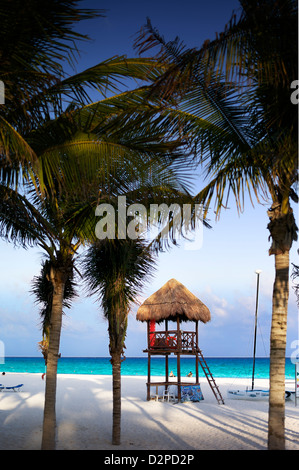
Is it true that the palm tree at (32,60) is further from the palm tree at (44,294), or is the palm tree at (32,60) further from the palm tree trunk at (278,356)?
the palm tree at (44,294)

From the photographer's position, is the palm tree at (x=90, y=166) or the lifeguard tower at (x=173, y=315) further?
the lifeguard tower at (x=173, y=315)

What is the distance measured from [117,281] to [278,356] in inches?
160

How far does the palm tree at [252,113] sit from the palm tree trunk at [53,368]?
3273 mm

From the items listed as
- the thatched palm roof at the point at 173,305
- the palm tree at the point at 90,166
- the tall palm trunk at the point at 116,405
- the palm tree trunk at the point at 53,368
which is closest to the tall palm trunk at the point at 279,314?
the palm tree at the point at 90,166

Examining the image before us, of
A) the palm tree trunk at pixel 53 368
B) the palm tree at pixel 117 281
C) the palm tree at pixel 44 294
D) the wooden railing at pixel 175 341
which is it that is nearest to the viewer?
the palm tree trunk at pixel 53 368

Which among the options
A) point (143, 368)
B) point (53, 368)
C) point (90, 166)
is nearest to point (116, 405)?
point (53, 368)

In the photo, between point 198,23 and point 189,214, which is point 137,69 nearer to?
point 198,23

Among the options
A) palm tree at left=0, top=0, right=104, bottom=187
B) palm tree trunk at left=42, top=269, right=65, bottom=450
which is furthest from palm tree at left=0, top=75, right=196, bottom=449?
palm tree at left=0, top=0, right=104, bottom=187

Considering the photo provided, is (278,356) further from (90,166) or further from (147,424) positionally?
(147,424)

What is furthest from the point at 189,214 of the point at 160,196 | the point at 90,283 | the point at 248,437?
the point at 248,437

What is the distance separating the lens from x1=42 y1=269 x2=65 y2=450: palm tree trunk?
7227mm

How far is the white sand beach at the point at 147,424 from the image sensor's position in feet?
28.8

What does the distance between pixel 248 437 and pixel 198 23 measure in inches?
327

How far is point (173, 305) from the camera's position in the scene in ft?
58.5
